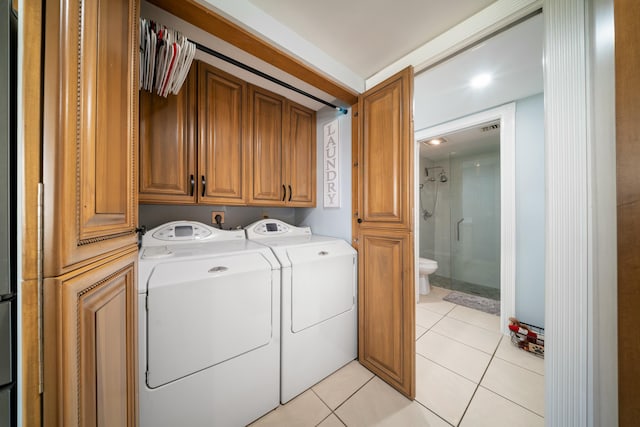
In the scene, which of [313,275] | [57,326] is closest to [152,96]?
[57,326]

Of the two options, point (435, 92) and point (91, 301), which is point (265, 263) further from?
point (435, 92)

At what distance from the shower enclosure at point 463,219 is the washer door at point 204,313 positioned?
322 centimetres

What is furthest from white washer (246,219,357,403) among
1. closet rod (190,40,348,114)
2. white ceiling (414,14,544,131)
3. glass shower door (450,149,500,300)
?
glass shower door (450,149,500,300)

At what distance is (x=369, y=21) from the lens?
4.16 feet

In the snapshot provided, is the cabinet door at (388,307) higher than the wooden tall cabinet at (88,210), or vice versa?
the wooden tall cabinet at (88,210)

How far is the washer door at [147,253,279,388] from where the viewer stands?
0.95 metres

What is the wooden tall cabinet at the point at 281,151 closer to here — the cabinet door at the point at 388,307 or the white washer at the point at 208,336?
the white washer at the point at 208,336

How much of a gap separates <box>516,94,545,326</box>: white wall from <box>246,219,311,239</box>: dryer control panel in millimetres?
2296

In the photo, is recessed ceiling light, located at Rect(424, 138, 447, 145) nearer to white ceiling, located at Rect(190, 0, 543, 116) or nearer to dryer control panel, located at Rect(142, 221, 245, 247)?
white ceiling, located at Rect(190, 0, 543, 116)

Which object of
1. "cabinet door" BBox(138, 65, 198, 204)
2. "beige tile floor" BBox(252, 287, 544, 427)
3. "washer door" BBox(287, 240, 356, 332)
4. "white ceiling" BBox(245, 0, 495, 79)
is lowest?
"beige tile floor" BBox(252, 287, 544, 427)

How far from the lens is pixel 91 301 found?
51 cm

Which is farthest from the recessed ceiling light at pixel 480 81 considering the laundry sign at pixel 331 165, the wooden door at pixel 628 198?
the wooden door at pixel 628 198

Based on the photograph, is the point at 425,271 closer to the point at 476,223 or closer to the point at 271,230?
the point at 476,223

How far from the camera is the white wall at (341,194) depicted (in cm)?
192
